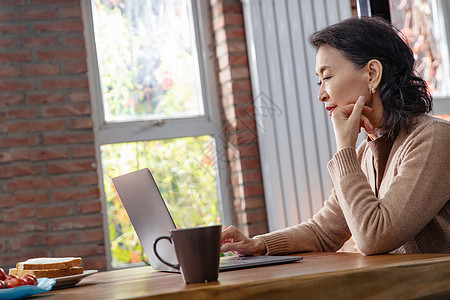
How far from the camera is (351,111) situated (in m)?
1.75

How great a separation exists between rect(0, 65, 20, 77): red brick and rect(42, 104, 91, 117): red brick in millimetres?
224

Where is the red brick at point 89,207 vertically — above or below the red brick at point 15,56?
below

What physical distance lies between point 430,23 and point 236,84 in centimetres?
137

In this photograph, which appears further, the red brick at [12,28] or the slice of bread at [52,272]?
the red brick at [12,28]

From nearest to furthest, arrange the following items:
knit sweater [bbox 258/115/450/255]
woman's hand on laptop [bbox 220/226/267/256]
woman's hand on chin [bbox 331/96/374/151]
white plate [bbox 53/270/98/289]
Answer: white plate [bbox 53/270/98/289], knit sweater [bbox 258/115/450/255], woman's hand on chin [bbox 331/96/374/151], woman's hand on laptop [bbox 220/226/267/256]

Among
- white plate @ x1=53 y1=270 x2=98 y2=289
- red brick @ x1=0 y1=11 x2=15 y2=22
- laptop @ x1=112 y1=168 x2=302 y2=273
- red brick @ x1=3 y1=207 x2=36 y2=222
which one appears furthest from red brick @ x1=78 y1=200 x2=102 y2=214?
white plate @ x1=53 y1=270 x2=98 y2=289

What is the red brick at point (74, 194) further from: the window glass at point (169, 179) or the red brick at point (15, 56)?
the red brick at point (15, 56)

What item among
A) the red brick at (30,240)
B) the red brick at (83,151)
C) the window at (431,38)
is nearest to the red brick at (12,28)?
the red brick at (83,151)

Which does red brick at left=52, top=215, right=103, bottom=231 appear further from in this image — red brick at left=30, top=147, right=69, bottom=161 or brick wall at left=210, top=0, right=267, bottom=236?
brick wall at left=210, top=0, right=267, bottom=236

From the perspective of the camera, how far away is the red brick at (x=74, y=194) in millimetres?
3158

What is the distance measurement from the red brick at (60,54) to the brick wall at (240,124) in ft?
2.54

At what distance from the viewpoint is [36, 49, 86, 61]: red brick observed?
3.20m

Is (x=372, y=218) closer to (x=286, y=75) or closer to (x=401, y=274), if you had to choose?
(x=401, y=274)

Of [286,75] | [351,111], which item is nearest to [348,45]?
[351,111]
